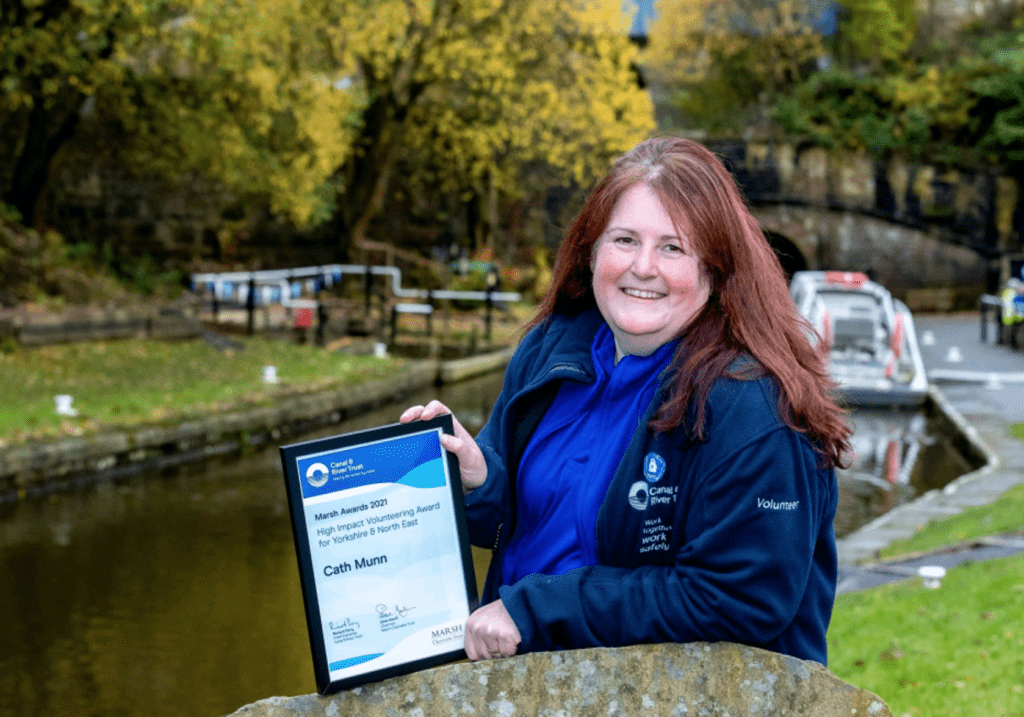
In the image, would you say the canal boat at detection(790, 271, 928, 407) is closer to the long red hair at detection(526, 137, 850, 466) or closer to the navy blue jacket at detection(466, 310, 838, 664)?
the long red hair at detection(526, 137, 850, 466)

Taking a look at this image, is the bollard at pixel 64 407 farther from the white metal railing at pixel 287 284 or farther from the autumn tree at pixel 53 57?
the white metal railing at pixel 287 284

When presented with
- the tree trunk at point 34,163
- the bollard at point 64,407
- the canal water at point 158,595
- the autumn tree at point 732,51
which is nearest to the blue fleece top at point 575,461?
the canal water at point 158,595

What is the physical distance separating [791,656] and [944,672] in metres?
3.56

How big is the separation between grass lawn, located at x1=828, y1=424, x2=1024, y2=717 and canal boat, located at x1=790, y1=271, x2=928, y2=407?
8815mm

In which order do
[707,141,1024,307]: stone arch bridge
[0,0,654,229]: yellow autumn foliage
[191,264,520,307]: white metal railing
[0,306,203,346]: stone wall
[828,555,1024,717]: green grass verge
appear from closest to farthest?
[828,555,1024,717]: green grass verge
[0,306,203,346]: stone wall
[0,0,654,229]: yellow autumn foliage
[191,264,520,307]: white metal railing
[707,141,1024,307]: stone arch bridge

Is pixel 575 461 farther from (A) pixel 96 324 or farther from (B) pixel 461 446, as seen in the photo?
(A) pixel 96 324

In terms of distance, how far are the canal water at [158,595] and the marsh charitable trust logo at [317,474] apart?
4.13 metres

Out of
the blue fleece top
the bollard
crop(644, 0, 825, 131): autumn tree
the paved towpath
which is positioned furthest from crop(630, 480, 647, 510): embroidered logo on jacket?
crop(644, 0, 825, 131): autumn tree

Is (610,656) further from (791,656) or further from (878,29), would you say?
(878,29)

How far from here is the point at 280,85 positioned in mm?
18047

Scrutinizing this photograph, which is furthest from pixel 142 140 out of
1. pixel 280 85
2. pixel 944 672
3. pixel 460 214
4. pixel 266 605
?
pixel 944 672

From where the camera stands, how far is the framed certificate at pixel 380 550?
2160 mm

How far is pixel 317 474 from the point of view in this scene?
7.18ft
